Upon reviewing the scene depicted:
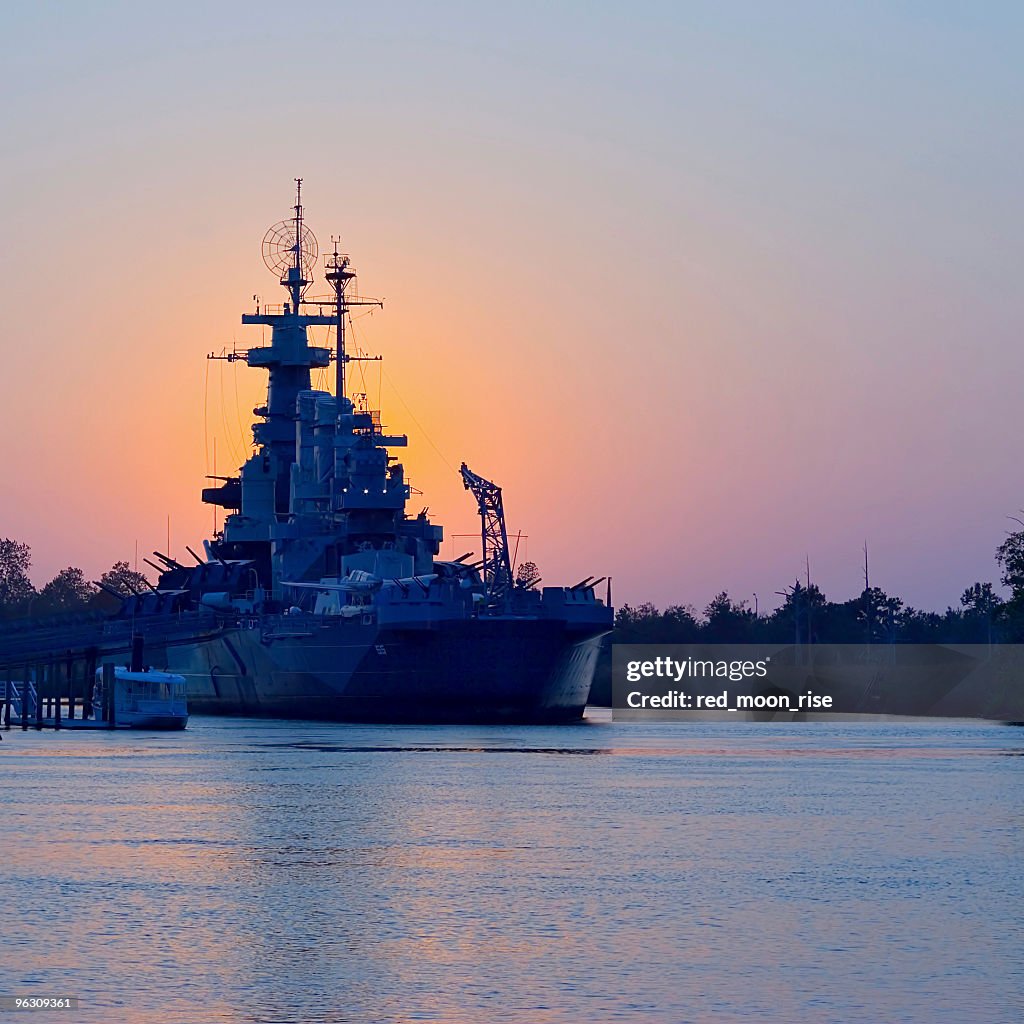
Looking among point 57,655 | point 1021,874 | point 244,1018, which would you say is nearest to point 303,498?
point 57,655

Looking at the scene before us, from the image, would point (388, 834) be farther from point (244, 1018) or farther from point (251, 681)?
point (251, 681)

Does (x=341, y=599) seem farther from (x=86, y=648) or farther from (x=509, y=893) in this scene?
(x=509, y=893)

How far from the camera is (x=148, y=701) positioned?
4235 inches

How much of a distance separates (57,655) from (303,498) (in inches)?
792

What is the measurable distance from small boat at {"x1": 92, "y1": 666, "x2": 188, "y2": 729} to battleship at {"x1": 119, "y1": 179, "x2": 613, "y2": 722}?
5.84 metres

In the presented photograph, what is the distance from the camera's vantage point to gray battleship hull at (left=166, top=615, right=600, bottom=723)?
9925cm

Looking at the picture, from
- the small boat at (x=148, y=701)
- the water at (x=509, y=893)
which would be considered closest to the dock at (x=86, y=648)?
the small boat at (x=148, y=701)

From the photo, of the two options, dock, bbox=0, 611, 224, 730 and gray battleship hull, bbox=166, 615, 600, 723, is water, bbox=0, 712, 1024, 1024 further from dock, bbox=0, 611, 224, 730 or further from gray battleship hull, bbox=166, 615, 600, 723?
dock, bbox=0, 611, 224, 730

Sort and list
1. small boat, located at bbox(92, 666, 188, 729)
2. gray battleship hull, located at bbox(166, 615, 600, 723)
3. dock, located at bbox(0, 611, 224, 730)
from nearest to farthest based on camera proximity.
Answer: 1. gray battleship hull, located at bbox(166, 615, 600, 723)
2. small boat, located at bbox(92, 666, 188, 729)
3. dock, located at bbox(0, 611, 224, 730)

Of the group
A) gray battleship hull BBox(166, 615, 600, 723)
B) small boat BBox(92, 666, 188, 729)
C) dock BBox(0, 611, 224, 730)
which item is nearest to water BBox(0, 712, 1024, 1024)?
gray battleship hull BBox(166, 615, 600, 723)

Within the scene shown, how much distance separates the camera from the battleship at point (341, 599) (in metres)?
100

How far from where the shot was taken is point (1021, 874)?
41031 mm

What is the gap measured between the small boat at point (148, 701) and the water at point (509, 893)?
107 ft

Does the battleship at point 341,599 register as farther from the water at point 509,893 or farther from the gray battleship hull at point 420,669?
the water at point 509,893
